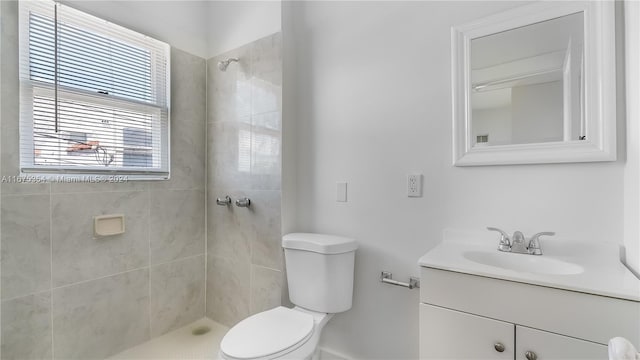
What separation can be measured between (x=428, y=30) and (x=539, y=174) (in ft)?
2.76

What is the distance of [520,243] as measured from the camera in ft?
4.02

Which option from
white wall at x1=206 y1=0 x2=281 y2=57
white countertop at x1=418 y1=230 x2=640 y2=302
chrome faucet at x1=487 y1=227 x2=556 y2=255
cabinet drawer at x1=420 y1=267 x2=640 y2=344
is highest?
white wall at x1=206 y1=0 x2=281 y2=57

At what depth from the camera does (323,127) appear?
185 cm

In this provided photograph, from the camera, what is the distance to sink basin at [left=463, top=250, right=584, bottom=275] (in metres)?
1.12

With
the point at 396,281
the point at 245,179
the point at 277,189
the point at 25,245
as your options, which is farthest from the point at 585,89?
the point at 25,245

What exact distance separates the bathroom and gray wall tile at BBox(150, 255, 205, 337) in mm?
12

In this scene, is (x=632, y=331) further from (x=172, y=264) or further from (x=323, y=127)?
(x=172, y=264)

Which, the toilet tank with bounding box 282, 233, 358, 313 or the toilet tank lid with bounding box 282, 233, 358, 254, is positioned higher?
the toilet tank lid with bounding box 282, 233, 358, 254

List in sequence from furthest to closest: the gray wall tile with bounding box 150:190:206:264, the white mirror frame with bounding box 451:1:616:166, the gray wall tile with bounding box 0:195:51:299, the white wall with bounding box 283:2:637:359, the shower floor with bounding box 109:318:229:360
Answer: the gray wall tile with bounding box 150:190:206:264 < the shower floor with bounding box 109:318:229:360 < the gray wall tile with bounding box 0:195:51:299 < the white wall with bounding box 283:2:637:359 < the white mirror frame with bounding box 451:1:616:166

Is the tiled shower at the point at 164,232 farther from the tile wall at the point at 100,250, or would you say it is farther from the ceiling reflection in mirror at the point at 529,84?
the ceiling reflection in mirror at the point at 529,84

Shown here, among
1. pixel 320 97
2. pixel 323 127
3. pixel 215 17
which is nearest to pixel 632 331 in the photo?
pixel 323 127

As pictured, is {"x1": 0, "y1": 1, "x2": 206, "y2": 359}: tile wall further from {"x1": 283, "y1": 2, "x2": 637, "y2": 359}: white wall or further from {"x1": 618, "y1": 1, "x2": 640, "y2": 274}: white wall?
{"x1": 618, "y1": 1, "x2": 640, "y2": 274}: white wall

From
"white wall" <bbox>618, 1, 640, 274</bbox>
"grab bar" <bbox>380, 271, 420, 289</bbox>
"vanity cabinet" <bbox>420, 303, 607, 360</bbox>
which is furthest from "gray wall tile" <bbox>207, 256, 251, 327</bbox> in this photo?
"white wall" <bbox>618, 1, 640, 274</bbox>

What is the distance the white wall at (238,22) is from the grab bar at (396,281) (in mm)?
1566
